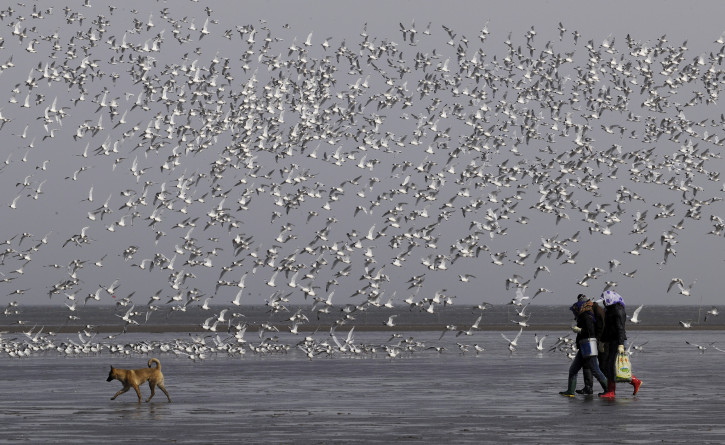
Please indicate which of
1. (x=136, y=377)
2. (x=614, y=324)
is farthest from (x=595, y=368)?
(x=136, y=377)

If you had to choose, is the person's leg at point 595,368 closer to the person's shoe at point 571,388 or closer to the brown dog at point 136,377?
the person's shoe at point 571,388

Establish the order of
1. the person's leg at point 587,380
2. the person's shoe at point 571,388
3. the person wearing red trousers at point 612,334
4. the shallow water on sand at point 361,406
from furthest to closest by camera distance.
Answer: the person's leg at point 587,380 < the person's shoe at point 571,388 < the person wearing red trousers at point 612,334 < the shallow water on sand at point 361,406

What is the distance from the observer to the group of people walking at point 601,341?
25734 mm

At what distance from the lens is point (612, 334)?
2584 centimetres

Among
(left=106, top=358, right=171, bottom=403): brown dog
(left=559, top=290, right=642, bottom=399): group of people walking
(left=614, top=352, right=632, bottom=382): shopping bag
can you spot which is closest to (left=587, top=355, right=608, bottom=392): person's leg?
(left=559, top=290, right=642, bottom=399): group of people walking

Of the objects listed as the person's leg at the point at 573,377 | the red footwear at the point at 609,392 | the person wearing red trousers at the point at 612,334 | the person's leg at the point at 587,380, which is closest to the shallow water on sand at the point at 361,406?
the red footwear at the point at 609,392

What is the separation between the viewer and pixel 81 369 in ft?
123

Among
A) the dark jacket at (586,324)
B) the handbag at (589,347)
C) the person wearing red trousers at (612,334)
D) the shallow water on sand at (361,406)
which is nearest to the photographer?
the shallow water on sand at (361,406)

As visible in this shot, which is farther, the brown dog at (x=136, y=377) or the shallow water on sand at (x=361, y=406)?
the brown dog at (x=136, y=377)

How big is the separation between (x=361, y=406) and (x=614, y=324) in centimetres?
494

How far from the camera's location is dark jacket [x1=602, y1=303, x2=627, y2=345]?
25688 mm

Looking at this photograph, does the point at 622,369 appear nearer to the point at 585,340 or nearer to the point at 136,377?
the point at 585,340

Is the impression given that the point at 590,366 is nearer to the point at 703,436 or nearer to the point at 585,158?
the point at 703,436

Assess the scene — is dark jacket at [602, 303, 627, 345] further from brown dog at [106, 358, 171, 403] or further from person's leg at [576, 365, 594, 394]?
brown dog at [106, 358, 171, 403]
